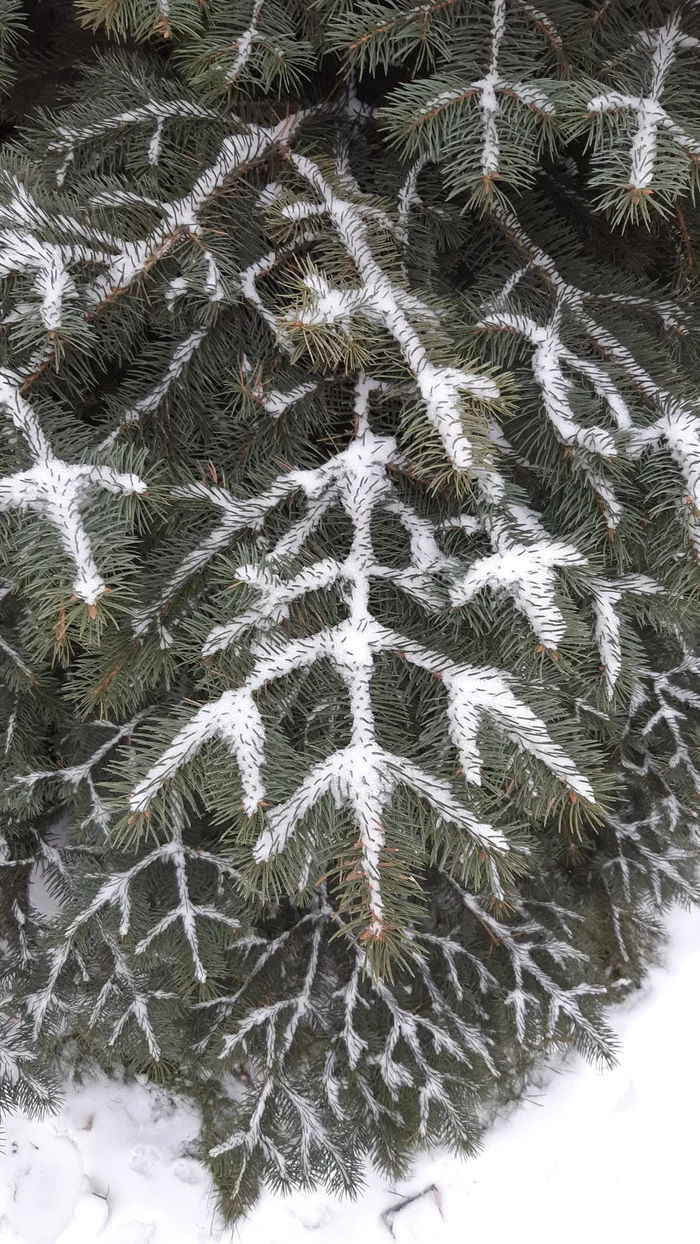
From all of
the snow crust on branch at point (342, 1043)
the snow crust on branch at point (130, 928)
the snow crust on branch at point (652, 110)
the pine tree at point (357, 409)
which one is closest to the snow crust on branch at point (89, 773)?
the snow crust on branch at point (130, 928)

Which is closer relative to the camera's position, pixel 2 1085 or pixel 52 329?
pixel 52 329

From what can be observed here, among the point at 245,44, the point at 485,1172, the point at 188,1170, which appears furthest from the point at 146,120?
the point at 485,1172

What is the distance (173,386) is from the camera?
1.11 metres

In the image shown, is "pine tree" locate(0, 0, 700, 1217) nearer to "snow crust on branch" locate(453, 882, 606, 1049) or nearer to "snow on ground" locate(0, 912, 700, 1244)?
"snow crust on branch" locate(453, 882, 606, 1049)

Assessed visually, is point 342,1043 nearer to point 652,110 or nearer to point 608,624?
point 608,624

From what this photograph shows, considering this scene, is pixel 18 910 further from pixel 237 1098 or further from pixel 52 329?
pixel 52 329

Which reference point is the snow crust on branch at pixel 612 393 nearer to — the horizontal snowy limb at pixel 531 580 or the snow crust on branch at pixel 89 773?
the horizontal snowy limb at pixel 531 580

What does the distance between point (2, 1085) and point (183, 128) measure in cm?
232

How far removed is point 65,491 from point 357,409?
0.51 metres

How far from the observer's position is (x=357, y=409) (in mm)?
1085

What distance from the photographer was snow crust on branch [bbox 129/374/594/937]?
875 mm

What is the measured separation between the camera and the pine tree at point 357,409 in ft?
2.77

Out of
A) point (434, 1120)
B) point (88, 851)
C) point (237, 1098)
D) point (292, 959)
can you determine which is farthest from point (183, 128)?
point (237, 1098)

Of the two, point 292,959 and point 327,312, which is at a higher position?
point 327,312
